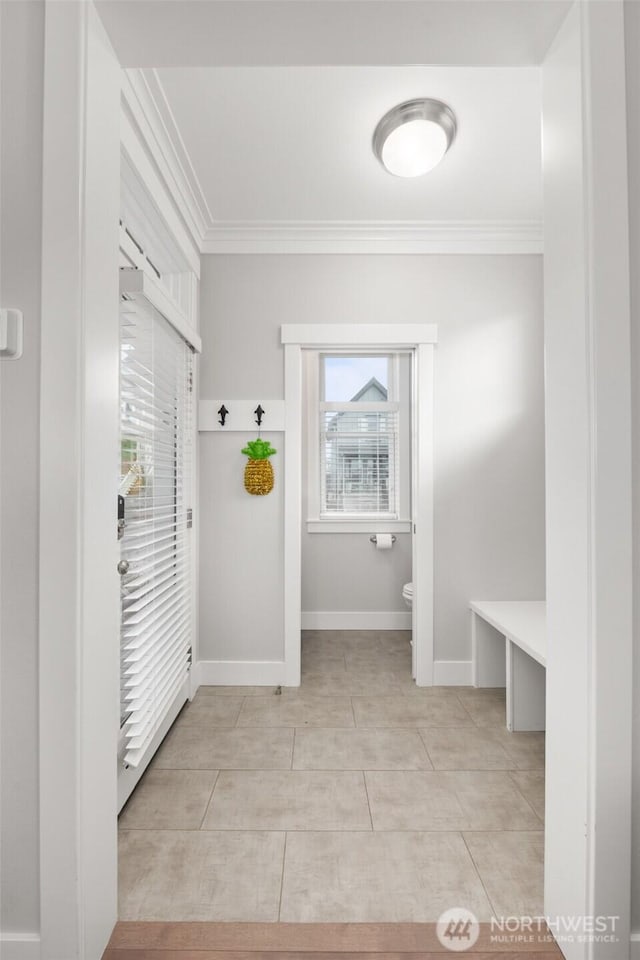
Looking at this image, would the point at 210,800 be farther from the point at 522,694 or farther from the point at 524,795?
the point at 522,694

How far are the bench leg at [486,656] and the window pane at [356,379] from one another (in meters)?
2.21

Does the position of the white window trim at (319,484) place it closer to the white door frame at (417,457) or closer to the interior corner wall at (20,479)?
the white door frame at (417,457)

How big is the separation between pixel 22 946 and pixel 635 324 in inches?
74.2

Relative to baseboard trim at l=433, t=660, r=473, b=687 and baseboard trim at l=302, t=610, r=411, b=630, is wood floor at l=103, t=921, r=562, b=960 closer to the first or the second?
baseboard trim at l=433, t=660, r=473, b=687

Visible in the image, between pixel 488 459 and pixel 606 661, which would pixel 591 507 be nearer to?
pixel 606 661

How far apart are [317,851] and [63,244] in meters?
1.79

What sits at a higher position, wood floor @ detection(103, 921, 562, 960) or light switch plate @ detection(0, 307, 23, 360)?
light switch plate @ detection(0, 307, 23, 360)

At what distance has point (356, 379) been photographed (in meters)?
4.64

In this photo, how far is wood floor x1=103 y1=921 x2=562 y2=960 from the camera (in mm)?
1283

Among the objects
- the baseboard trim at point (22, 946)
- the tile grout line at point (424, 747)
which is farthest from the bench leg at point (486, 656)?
the baseboard trim at point (22, 946)

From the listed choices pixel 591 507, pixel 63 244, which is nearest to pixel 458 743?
pixel 591 507

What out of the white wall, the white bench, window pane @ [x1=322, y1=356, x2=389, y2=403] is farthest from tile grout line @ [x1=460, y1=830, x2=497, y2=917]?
window pane @ [x1=322, y1=356, x2=389, y2=403]

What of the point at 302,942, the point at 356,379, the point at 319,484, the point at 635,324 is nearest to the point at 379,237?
the point at 356,379

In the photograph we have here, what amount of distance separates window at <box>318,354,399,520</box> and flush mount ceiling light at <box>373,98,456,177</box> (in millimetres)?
2347
